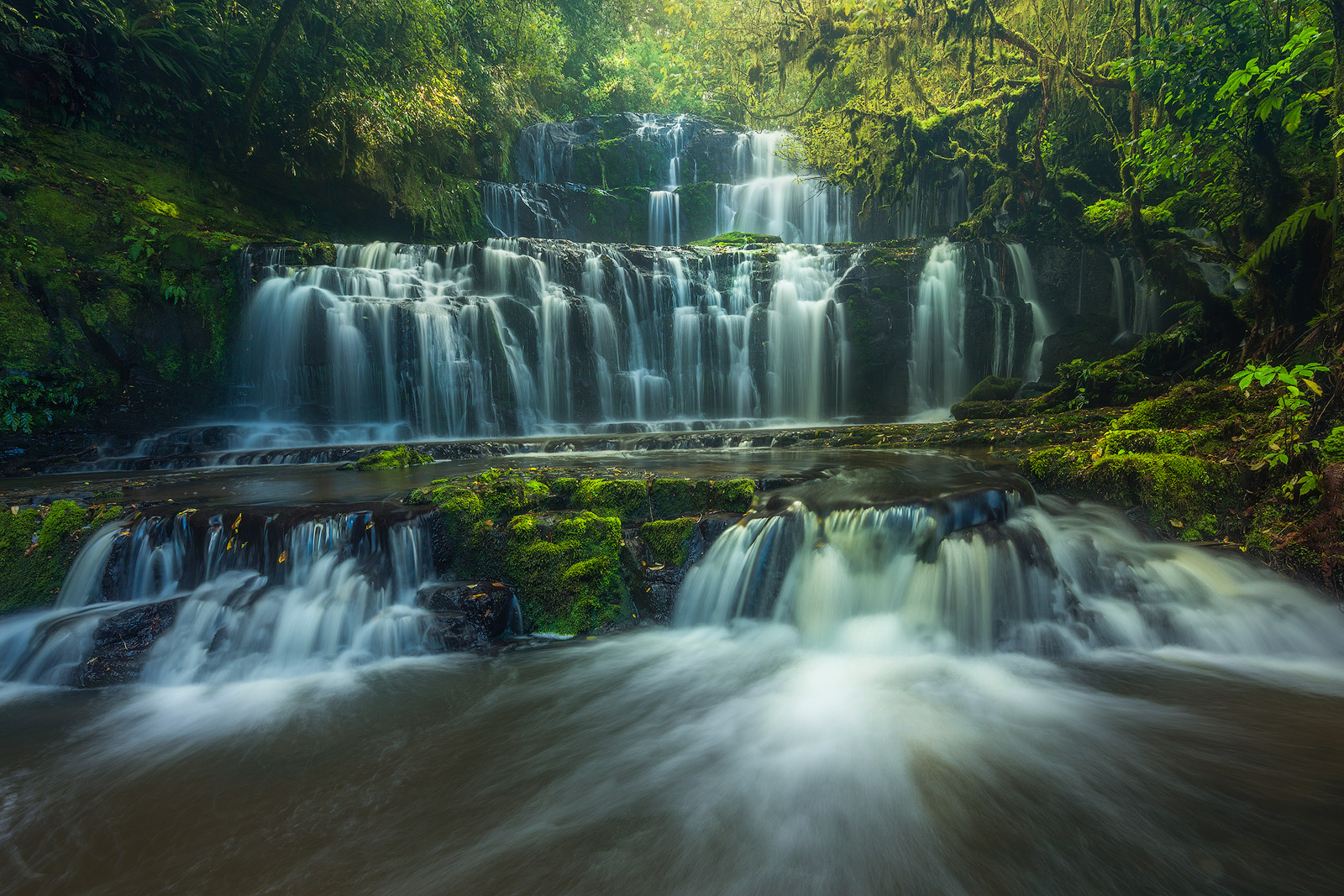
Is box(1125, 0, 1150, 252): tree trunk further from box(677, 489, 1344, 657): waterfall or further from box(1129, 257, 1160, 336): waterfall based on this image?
box(677, 489, 1344, 657): waterfall

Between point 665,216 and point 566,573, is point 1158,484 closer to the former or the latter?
point 566,573

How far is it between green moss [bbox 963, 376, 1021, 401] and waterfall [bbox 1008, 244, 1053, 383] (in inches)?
60.9

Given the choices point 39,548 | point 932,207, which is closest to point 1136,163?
point 932,207

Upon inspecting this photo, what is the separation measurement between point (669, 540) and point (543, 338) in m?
8.96

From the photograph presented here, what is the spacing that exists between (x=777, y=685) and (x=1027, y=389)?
32.6 ft

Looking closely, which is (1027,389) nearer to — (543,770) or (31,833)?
(543,770)

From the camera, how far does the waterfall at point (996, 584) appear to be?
3.88 m

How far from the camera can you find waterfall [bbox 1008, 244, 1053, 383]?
1237cm

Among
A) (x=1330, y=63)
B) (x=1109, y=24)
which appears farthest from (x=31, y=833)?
(x=1109, y=24)

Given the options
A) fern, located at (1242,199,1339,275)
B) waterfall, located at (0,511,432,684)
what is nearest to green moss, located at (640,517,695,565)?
waterfall, located at (0,511,432,684)

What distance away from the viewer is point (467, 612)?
4.25 metres

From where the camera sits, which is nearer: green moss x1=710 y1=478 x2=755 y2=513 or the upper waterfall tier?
green moss x1=710 y1=478 x2=755 y2=513

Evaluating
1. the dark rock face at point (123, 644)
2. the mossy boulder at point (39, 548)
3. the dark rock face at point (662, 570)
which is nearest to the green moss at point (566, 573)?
the dark rock face at point (662, 570)

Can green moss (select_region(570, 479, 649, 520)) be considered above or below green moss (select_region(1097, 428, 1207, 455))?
below
